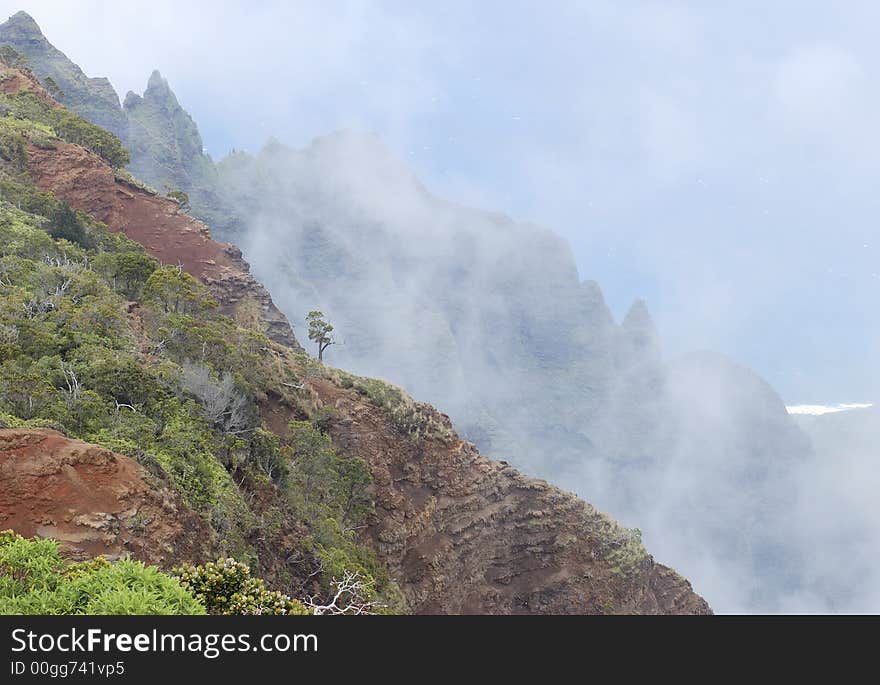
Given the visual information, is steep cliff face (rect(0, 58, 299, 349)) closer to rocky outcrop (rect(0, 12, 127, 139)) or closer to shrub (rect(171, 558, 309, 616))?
shrub (rect(171, 558, 309, 616))

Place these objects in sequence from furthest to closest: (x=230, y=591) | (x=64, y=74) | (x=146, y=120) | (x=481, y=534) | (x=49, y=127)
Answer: (x=146, y=120) < (x=64, y=74) < (x=49, y=127) < (x=481, y=534) < (x=230, y=591)

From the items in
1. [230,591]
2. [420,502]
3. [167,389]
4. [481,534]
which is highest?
[420,502]

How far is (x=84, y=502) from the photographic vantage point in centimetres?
1319

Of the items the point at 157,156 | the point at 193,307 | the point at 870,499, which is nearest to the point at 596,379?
the point at 870,499

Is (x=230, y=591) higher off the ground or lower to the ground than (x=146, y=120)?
lower

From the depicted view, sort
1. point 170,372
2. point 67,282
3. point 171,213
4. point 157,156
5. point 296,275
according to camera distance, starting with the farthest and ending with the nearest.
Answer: point 296,275 < point 157,156 < point 171,213 < point 67,282 < point 170,372

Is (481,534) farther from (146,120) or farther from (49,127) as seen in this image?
(146,120)

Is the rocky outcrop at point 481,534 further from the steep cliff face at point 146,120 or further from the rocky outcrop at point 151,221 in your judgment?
the steep cliff face at point 146,120

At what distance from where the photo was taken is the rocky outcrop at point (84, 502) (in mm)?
12539

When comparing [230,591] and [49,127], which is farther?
[49,127]

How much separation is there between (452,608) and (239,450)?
61.0ft

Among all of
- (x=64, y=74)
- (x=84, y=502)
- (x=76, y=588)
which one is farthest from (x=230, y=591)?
(x=64, y=74)

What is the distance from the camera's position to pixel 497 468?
143 ft
